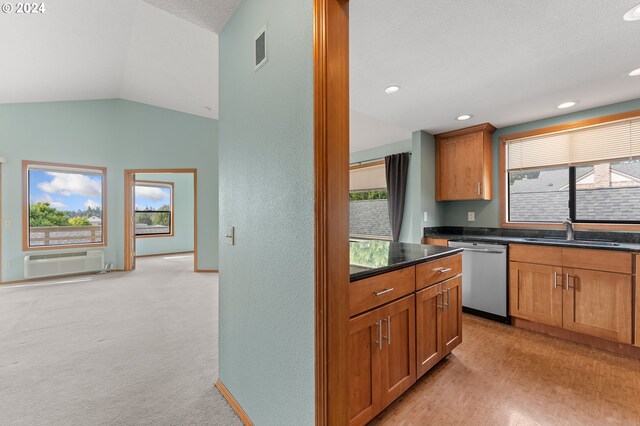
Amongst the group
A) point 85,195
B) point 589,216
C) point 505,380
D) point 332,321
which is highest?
point 85,195

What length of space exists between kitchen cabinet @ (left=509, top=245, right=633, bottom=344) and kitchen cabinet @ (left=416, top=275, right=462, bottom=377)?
45.0 inches

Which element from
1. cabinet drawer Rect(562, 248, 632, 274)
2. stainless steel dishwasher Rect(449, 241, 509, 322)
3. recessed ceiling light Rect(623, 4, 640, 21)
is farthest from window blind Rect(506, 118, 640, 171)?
recessed ceiling light Rect(623, 4, 640, 21)

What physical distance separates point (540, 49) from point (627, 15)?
0.41 metres

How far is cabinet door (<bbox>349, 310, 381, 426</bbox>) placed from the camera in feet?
4.37

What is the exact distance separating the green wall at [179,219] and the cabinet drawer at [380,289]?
7755mm

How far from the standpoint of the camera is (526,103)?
2822 mm

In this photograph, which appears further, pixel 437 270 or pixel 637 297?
pixel 637 297

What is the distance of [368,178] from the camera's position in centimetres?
506

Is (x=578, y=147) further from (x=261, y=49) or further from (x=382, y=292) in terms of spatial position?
(x=261, y=49)

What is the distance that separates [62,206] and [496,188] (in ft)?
24.2

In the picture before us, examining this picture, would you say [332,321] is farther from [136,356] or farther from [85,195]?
[85,195]

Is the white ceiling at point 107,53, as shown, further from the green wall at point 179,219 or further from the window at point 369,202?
the green wall at point 179,219

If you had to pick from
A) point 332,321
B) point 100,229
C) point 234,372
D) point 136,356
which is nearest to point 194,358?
point 136,356

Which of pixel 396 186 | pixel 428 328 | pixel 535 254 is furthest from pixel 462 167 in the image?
pixel 428 328
